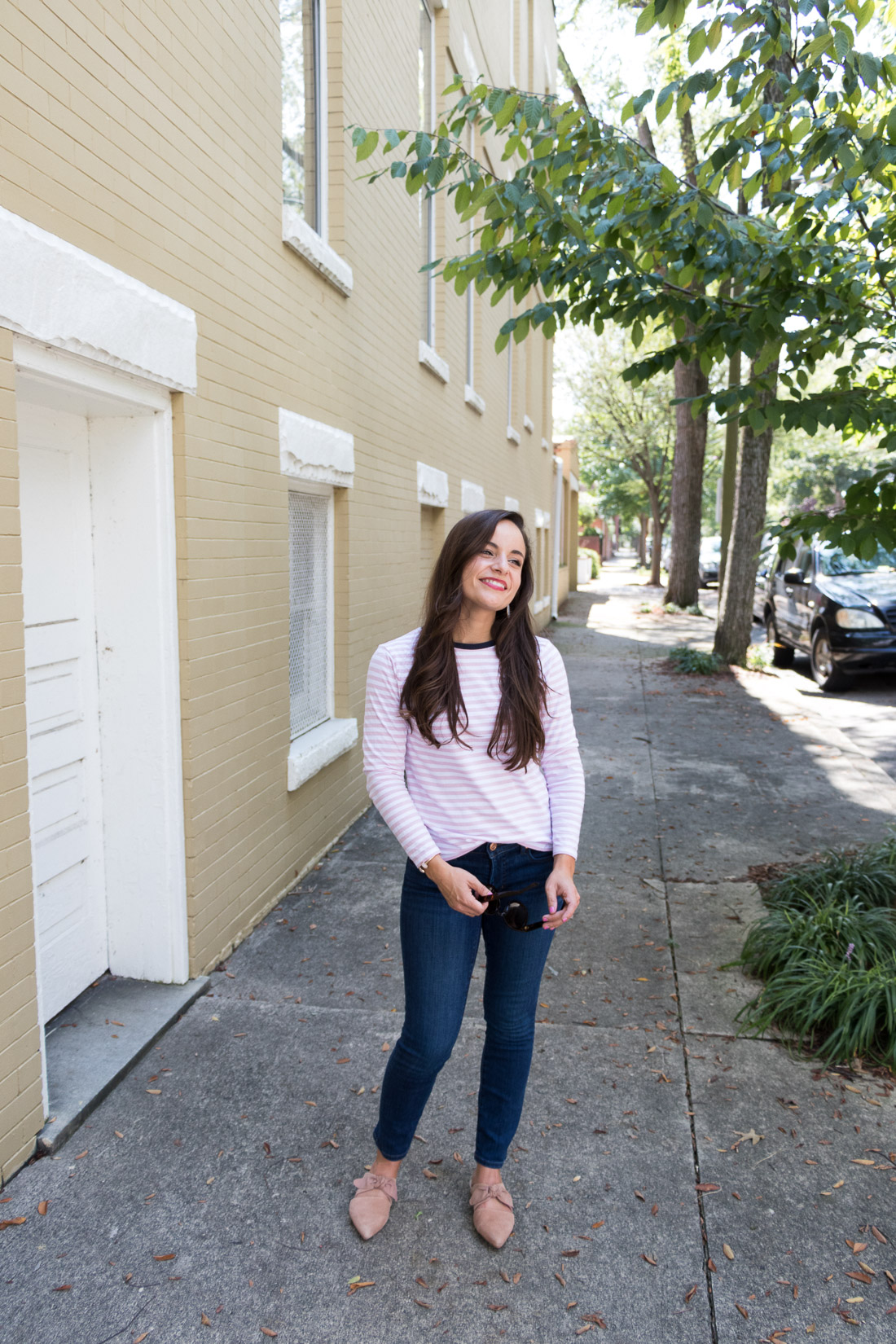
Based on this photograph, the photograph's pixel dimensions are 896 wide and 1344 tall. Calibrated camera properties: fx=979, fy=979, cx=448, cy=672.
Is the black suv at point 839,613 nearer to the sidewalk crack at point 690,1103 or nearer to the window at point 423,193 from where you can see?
the window at point 423,193

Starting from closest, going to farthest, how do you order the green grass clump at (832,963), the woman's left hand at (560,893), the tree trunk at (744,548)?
the woman's left hand at (560,893)
the green grass clump at (832,963)
the tree trunk at (744,548)

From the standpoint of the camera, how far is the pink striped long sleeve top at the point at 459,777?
2.41m

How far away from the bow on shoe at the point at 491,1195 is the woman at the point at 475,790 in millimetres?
92

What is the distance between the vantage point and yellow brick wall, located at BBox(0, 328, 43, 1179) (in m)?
2.62

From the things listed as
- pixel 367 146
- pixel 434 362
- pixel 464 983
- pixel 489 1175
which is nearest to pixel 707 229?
pixel 367 146

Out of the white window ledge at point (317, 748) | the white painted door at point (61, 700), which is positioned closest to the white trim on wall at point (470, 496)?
the white window ledge at point (317, 748)

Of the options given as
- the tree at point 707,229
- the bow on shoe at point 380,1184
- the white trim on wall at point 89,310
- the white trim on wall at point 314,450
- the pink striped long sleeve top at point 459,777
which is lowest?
the bow on shoe at point 380,1184

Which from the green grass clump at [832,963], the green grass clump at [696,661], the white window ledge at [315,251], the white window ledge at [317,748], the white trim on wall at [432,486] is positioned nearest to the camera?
the green grass clump at [832,963]

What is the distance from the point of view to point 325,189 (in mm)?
5535

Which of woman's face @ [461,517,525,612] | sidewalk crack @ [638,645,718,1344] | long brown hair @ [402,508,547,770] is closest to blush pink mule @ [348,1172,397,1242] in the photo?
sidewalk crack @ [638,645,718,1344]

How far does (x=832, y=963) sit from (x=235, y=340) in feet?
11.5

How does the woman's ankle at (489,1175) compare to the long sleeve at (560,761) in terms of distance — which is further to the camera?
the woman's ankle at (489,1175)

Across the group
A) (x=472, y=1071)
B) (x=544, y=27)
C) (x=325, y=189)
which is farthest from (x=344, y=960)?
(x=544, y=27)

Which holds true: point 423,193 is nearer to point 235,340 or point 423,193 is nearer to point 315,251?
point 315,251
